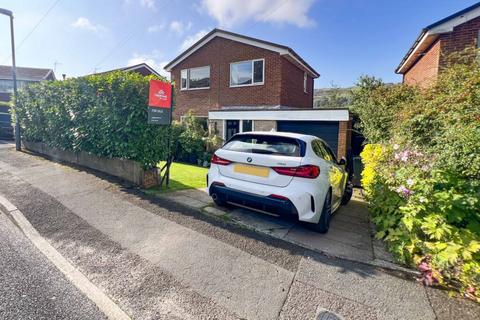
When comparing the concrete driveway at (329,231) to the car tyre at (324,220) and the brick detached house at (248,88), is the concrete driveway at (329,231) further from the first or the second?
the brick detached house at (248,88)

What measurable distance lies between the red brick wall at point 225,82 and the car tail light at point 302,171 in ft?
31.6

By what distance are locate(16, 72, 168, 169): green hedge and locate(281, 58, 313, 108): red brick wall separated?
27.6ft

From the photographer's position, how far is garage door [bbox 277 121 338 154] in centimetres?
936

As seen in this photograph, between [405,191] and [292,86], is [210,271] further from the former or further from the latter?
[292,86]

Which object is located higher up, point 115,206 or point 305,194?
point 305,194

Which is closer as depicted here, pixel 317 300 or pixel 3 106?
pixel 317 300

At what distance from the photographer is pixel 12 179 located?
673cm

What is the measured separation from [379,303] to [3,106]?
28.9 metres

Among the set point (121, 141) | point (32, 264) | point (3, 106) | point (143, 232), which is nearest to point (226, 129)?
point (121, 141)

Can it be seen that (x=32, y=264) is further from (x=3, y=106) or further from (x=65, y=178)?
(x=3, y=106)

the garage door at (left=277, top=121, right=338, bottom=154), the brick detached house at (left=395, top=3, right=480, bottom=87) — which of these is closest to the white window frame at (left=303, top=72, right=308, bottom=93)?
the brick detached house at (left=395, top=3, right=480, bottom=87)

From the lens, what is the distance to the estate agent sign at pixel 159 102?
19.0 feet

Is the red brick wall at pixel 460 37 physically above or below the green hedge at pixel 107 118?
above

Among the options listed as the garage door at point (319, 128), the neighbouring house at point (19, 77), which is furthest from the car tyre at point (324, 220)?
A: the neighbouring house at point (19, 77)
